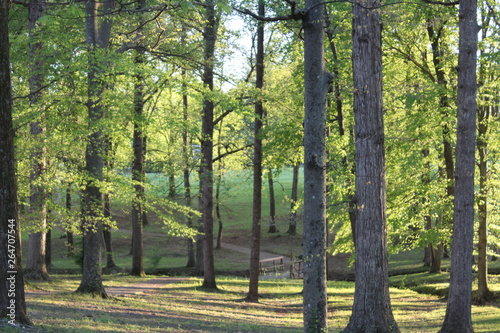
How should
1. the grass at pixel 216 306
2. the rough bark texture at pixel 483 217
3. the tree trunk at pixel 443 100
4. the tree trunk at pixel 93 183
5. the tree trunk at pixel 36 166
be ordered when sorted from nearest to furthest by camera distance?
the grass at pixel 216 306
the tree trunk at pixel 36 166
the tree trunk at pixel 93 183
the tree trunk at pixel 443 100
the rough bark texture at pixel 483 217

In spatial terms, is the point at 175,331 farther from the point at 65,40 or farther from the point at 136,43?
the point at 136,43

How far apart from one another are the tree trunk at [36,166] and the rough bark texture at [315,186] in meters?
6.55

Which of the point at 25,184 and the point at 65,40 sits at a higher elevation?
the point at 65,40

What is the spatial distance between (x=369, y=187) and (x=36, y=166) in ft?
33.1

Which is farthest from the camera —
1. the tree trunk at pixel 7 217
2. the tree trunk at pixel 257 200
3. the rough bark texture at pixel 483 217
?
the tree trunk at pixel 257 200

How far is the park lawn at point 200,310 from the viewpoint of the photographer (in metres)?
9.80

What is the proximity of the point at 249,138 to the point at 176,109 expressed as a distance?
329 inches

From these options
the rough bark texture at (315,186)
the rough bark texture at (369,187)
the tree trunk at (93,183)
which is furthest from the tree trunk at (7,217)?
the tree trunk at (93,183)

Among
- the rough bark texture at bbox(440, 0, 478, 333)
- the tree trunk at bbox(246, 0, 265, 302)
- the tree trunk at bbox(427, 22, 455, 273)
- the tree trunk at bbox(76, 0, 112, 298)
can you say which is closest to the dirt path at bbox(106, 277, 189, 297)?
the tree trunk at bbox(76, 0, 112, 298)

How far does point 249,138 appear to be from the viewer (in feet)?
79.5

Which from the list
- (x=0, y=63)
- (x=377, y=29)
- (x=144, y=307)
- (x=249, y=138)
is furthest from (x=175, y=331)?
(x=249, y=138)

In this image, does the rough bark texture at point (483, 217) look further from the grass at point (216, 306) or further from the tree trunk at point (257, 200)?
the tree trunk at point (257, 200)

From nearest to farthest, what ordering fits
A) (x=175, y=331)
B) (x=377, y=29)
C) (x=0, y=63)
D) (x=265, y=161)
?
(x=0, y=63) → (x=377, y=29) → (x=175, y=331) → (x=265, y=161)

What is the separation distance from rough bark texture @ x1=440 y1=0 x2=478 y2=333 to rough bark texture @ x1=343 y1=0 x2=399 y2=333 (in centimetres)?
285
